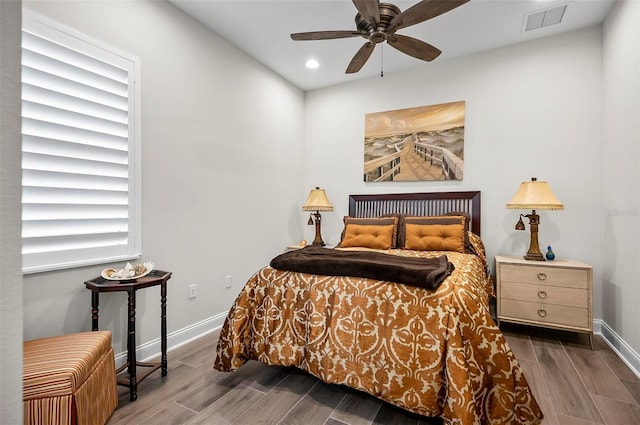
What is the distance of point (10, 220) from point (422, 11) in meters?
2.24

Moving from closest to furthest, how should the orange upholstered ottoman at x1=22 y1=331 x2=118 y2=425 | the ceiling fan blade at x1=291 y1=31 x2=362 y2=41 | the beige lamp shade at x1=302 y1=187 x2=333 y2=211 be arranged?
the orange upholstered ottoman at x1=22 y1=331 x2=118 y2=425, the ceiling fan blade at x1=291 y1=31 x2=362 y2=41, the beige lamp shade at x1=302 y1=187 x2=333 y2=211

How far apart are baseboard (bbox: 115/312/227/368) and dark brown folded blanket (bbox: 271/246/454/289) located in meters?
1.22

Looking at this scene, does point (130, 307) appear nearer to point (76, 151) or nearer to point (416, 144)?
point (76, 151)

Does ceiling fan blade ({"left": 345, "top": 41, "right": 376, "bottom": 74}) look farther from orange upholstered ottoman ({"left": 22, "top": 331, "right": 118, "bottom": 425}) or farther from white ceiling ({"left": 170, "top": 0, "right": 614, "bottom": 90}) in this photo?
orange upholstered ottoman ({"left": 22, "top": 331, "right": 118, "bottom": 425})

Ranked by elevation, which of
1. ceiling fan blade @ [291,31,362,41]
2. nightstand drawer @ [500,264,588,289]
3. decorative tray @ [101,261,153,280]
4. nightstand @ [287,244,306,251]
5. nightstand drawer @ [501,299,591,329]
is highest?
ceiling fan blade @ [291,31,362,41]

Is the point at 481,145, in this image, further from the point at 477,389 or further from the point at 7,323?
the point at 7,323

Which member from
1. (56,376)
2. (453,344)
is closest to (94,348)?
(56,376)

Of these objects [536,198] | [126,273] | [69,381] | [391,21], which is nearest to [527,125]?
[536,198]

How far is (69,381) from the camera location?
1.34m

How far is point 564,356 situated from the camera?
98.1 inches

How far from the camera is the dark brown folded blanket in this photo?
1.76 meters

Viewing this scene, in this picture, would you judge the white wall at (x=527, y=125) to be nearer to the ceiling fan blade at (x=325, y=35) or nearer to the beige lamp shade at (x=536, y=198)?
the beige lamp shade at (x=536, y=198)

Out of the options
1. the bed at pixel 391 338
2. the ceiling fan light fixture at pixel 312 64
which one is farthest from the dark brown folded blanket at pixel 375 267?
the ceiling fan light fixture at pixel 312 64

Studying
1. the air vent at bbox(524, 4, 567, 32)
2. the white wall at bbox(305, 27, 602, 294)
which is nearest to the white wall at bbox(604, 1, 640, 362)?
the white wall at bbox(305, 27, 602, 294)
